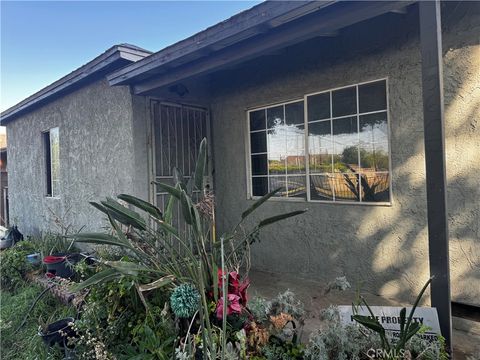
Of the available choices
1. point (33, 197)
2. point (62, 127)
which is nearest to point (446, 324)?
point (62, 127)

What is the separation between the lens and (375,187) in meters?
3.87

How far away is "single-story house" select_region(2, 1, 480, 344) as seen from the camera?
10.4ft

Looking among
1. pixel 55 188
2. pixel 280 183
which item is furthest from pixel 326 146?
pixel 55 188

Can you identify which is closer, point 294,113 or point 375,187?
point 375,187

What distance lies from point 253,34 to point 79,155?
4581 mm

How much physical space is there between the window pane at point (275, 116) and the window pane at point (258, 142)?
0.20 metres

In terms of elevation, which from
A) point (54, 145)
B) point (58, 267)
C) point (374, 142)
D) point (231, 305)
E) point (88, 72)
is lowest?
point (58, 267)

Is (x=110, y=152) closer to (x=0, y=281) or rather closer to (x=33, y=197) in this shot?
(x=0, y=281)

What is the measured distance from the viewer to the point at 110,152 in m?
5.21

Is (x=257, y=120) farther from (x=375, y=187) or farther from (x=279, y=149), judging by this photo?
(x=375, y=187)

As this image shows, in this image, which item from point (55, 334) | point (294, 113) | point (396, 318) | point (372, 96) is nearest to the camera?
point (396, 318)

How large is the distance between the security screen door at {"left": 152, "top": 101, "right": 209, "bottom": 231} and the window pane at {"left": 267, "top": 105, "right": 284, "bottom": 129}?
1285 millimetres

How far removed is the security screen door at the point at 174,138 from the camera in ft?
16.5

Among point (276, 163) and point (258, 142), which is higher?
point (258, 142)
